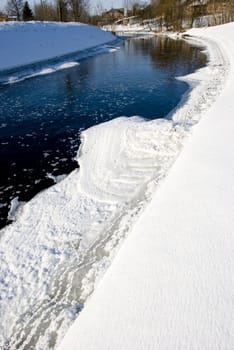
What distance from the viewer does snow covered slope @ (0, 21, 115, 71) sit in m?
15.9

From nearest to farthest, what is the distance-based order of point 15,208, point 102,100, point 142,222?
point 142,222
point 15,208
point 102,100

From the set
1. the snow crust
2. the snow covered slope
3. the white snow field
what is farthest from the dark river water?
the snow covered slope

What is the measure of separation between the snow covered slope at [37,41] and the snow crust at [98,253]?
12966 mm

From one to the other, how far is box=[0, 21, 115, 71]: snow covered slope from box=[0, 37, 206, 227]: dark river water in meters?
3.52

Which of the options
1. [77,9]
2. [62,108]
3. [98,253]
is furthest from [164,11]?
[98,253]

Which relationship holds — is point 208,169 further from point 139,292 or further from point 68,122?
point 68,122

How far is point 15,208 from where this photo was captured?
4.06 m

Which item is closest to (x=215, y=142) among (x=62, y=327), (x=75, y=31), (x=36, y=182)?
(x=36, y=182)

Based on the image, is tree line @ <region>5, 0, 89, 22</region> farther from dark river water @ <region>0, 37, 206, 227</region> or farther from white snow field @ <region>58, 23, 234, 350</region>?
white snow field @ <region>58, 23, 234, 350</region>

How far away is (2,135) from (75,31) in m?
21.7

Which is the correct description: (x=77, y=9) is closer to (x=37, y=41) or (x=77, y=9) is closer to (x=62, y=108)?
(x=37, y=41)

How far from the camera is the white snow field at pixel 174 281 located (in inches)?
70.8

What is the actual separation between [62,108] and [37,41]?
1311cm

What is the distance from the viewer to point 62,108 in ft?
27.7
